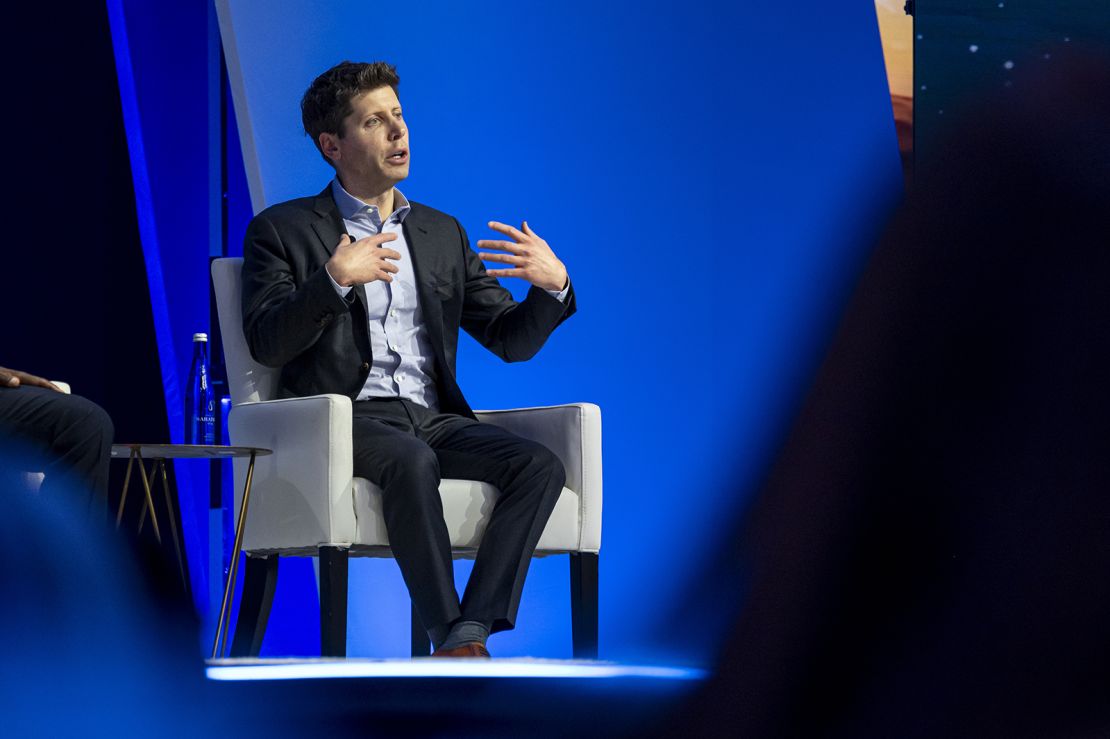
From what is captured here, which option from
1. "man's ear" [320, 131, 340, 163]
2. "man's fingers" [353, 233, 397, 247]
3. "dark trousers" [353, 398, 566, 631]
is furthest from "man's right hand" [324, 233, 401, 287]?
"man's ear" [320, 131, 340, 163]

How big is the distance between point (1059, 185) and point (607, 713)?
0.48 feet

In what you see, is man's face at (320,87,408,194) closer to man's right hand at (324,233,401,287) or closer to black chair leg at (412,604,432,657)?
man's right hand at (324,233,401,287)

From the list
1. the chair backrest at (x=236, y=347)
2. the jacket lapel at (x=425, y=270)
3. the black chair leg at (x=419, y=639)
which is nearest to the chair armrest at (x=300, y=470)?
the chair backrest at (x=236, y=347)

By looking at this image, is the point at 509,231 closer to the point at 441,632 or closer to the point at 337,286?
the point at 337,286

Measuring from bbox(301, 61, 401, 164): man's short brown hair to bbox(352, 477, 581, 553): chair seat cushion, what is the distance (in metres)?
0.86

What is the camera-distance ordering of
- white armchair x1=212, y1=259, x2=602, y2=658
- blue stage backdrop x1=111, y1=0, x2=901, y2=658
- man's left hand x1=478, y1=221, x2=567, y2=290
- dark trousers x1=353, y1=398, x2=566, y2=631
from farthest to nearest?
blue stage backdrop x1=111, y1=0, x2=901, y2=658, white armchair x1=212, y1=259, x2=602, y2=658, dark trousers x1=353, y1=398, x2=566, y2=631, man's left hand x1=478, y1=221, x2=567, y2=290

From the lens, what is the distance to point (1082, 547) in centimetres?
24

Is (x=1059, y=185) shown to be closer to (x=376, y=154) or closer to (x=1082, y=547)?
(x=1082, y=547)

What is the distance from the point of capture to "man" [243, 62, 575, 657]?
7.82 feet

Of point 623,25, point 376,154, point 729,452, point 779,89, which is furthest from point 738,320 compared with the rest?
point 729,452

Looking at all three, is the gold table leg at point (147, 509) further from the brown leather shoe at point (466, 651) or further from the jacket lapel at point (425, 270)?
the jacket lapel at point (425, 270)

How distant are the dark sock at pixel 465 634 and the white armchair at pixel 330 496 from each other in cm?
34

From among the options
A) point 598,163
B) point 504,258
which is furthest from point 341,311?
point 598,163

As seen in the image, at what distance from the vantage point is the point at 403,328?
2.85 metres
